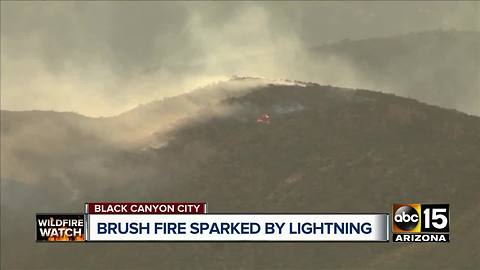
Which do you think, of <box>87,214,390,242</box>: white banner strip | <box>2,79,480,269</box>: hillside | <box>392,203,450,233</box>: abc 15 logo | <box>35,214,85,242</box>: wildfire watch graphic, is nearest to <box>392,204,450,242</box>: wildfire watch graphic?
<box>392,203,450,233</box>: abc 15 logo

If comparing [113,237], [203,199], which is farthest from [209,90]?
[113,237]

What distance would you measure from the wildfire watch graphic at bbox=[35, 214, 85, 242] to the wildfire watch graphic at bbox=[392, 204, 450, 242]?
826 inches

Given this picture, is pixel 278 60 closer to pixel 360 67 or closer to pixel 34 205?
pixel 360 67

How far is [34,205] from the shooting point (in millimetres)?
76750

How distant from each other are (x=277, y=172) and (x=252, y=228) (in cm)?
3410

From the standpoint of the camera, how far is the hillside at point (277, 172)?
62094 mm

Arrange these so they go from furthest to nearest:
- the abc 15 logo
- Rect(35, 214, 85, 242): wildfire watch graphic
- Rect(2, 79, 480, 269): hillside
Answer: Rect(2, 79, 480, 269): hillside
Rect(35, 214, 85, 242): wildfire watch graphic
the abc 15 logo

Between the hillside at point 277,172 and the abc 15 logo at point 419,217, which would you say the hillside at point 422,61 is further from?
the abc 15 logo at point 419,217

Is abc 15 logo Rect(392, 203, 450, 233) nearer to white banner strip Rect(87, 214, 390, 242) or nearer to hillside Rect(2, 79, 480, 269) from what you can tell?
white banner strip Rect(87, 214, 390, 242)

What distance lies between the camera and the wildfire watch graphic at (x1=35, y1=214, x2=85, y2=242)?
40875 millimetres

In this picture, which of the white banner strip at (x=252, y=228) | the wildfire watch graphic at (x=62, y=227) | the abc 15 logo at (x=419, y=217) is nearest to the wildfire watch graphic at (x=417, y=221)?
the abc 15 logo at (x=419, y=217)

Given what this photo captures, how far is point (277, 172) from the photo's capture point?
247 ft

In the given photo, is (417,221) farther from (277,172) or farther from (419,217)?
(277,172)

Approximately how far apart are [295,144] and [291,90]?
409 inches
